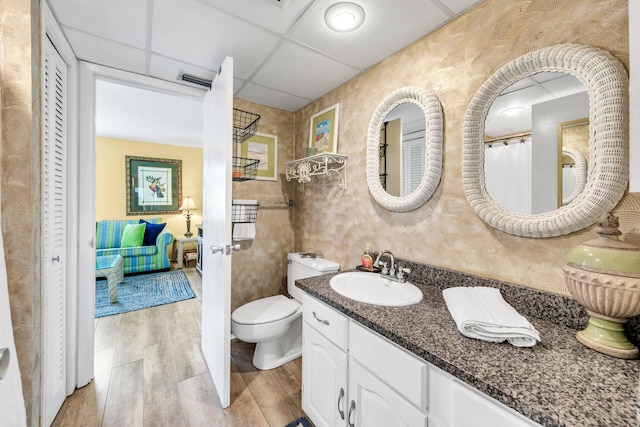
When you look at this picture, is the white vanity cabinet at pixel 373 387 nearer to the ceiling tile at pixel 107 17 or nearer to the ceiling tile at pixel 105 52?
the ceiling tile at pixel 107 17

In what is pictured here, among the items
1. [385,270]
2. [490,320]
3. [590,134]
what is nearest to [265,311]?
[385,270]

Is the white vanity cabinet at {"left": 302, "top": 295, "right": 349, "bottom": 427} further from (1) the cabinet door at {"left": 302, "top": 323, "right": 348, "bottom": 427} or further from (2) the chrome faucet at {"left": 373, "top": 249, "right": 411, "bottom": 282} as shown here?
(2) the chrome faucet at {"left": 373, "top": 249, "right": 411, "bottom": 282}

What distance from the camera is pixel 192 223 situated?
16.8ft

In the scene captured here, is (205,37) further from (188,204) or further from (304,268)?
(188,204)

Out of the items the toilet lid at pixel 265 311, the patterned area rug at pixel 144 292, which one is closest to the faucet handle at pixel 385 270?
the toilet lid at pixel 265 311

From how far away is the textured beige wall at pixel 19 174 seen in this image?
2.52 feet

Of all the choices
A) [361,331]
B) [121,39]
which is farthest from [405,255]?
[121,39]

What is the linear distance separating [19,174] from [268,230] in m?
1.63

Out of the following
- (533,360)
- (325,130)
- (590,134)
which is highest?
(325,130)

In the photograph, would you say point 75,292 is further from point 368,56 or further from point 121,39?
point 368,56

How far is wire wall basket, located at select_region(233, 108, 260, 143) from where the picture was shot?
2.06 m

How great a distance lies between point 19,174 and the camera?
0.80 m

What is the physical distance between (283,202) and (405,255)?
52.6 inches

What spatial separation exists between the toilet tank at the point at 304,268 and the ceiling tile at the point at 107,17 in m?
1.71
